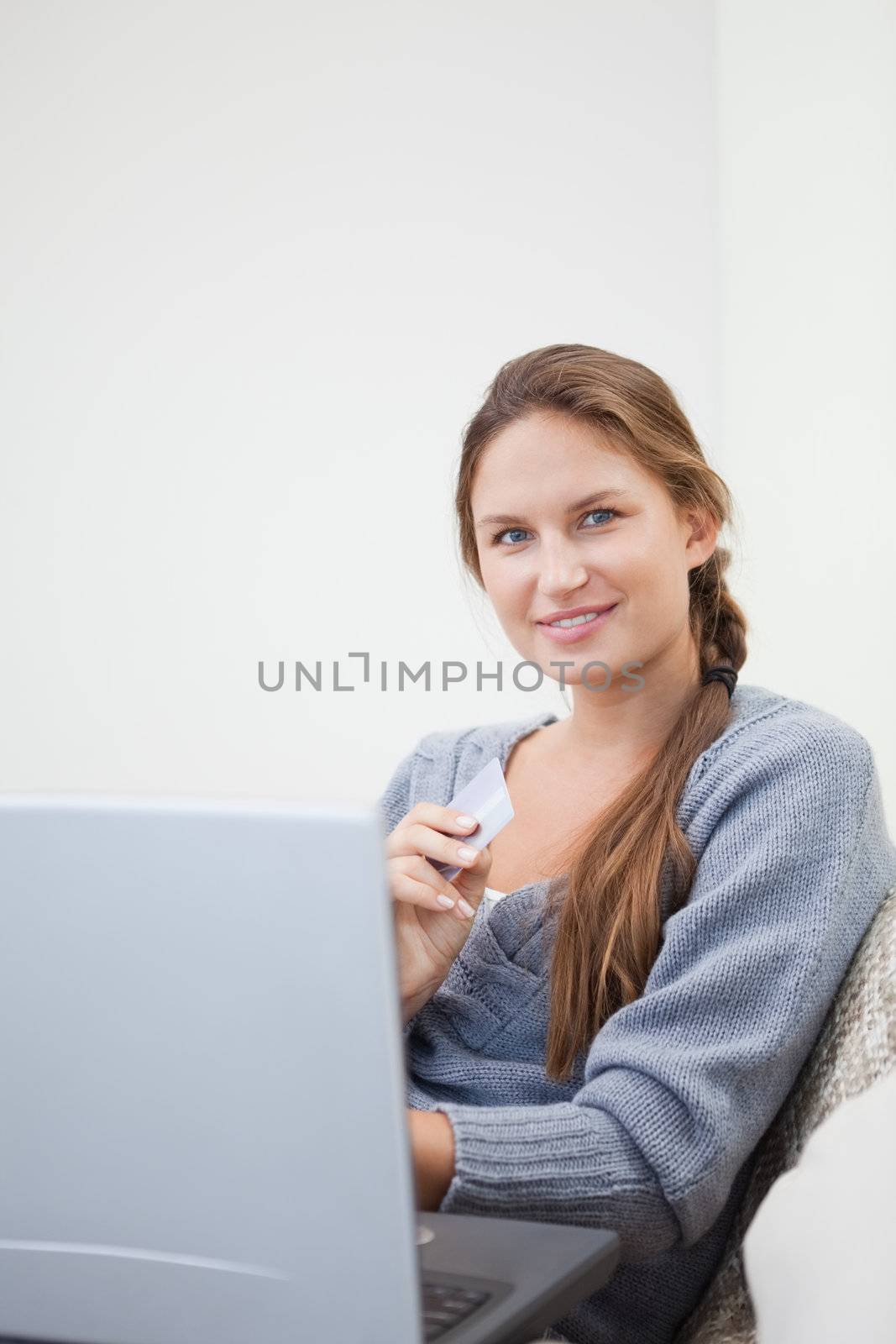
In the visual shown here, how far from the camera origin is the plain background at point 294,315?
8.08 feet

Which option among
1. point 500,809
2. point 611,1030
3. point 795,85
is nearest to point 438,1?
point 795,85

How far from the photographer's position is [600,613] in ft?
4.68

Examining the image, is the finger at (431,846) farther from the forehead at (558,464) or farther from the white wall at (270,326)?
the white wall at (270,326)

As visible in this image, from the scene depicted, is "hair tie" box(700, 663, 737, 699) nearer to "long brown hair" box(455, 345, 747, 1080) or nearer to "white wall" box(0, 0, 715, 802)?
"long brown hair" box(455, 345, 747, 1080)

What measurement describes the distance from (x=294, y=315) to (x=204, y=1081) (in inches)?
83.7

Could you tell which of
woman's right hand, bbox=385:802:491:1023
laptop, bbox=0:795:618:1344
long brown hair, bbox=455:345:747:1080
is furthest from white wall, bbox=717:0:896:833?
laptop, bbox=0:795:618:1344

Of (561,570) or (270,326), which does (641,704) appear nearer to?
(561,570)

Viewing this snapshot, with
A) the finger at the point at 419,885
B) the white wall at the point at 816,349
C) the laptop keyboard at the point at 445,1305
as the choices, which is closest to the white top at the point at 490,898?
the finger at the point at 419,885

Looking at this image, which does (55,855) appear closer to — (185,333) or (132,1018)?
(132,1018)

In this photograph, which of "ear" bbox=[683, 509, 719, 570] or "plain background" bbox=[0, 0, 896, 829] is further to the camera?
"plain background" bbox=[0, 0, 896, 829]

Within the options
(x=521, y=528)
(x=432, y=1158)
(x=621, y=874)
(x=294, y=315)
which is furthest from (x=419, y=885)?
(x=294, y=315)

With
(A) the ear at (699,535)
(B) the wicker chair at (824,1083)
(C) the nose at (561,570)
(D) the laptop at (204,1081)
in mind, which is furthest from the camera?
(A) the ear at (699,535)

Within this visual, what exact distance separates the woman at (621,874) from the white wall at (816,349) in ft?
2.19

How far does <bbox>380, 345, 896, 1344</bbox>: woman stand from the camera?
1.06m
